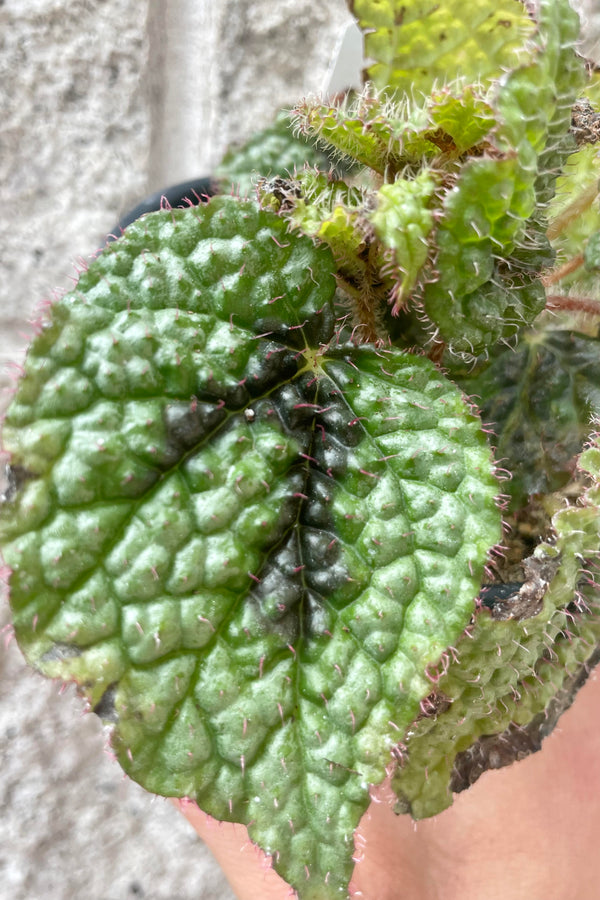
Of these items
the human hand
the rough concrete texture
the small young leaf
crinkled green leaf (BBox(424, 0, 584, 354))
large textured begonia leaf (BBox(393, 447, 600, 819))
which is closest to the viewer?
crinkled green leaf (BBox(424, 0, 584, 354))

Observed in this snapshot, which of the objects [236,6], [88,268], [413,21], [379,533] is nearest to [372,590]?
[379,533]

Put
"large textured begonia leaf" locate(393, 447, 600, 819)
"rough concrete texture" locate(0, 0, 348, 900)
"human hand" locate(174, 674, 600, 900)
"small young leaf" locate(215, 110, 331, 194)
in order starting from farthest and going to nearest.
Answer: "rough concrete texture" locate(0, 0, 348, 900) < "small young leaf" locate(215, 110, 331, 194) < "human hand" locate(174, 674, 600, 900) < "large textured begonia leaf" locate(393, 447, 600, 819)

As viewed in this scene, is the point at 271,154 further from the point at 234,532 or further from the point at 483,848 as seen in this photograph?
the point at 483,848

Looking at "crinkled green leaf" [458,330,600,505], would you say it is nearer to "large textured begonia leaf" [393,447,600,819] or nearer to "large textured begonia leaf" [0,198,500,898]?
"large textured begonia leaf" [393,447,600,819]

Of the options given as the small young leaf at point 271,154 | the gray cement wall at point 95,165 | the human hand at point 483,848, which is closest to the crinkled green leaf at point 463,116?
the small young leaf at point 271,154

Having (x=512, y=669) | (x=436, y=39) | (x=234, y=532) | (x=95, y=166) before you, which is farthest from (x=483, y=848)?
(x=95, y=166)

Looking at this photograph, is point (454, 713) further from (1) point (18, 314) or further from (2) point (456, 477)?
(1) point (18, 314)

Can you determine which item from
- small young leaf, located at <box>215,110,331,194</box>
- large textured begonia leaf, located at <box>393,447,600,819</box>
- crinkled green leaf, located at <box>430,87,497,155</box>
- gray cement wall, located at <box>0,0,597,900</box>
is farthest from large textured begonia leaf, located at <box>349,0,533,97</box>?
gray cement wall, located at <box>0,0,597,900</box>
